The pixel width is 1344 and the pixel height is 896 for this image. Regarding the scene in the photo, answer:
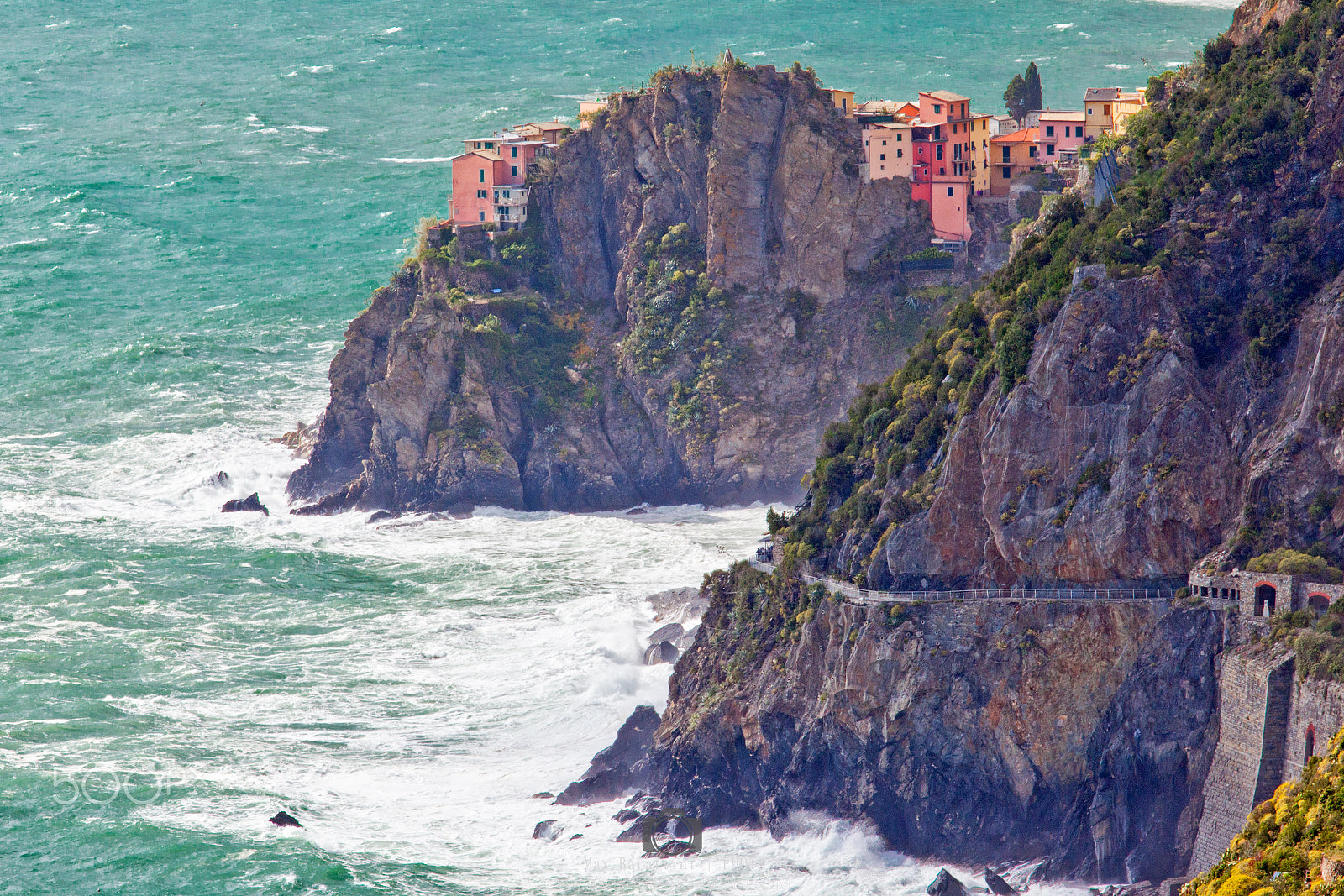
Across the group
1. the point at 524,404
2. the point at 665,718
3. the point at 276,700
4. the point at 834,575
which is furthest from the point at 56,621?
the point at 834,575

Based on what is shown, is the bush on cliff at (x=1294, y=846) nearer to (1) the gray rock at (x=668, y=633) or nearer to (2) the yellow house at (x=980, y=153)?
(1) the gray rock at (x=668, y=633)

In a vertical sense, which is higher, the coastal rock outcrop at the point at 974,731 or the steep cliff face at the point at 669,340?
the steep cliff face at the point at 669,340

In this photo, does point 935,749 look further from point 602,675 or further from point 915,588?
point 602,675

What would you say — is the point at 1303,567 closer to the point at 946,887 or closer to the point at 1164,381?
the point at 1164,381

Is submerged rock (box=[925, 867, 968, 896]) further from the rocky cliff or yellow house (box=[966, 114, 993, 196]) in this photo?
yellow house (box=[966, 114, 993, 196])
